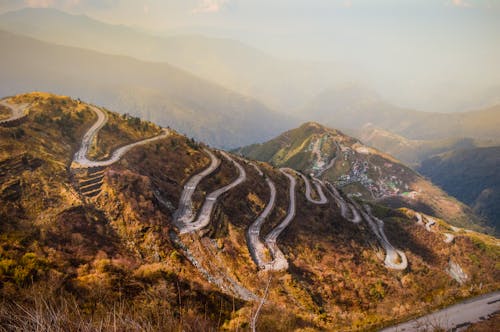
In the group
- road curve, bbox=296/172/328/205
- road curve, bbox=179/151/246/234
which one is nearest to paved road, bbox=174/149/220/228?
road curve, bbox=179/151/246/234

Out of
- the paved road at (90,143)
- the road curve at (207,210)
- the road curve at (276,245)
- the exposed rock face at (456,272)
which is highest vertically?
the paved road at (90,143)

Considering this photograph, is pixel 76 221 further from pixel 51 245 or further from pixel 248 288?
pixel 248 288

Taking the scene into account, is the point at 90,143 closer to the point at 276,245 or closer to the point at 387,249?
the point at 276,245

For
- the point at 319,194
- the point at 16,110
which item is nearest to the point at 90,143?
the point at 16,110

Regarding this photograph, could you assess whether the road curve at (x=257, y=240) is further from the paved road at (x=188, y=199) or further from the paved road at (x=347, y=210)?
the paved road at (x=347, y=210)

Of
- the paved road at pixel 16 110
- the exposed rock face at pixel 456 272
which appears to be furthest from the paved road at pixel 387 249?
the paved road at pixel 16 110

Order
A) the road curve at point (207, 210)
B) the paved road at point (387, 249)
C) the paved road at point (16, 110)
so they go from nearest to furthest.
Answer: the road curve at point (207, 210) → the paved road at point (16, 110) → the paved road at point (387, 249)

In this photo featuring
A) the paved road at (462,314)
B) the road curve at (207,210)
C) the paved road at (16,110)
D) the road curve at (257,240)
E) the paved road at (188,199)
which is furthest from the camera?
the paved road at (16,110)
